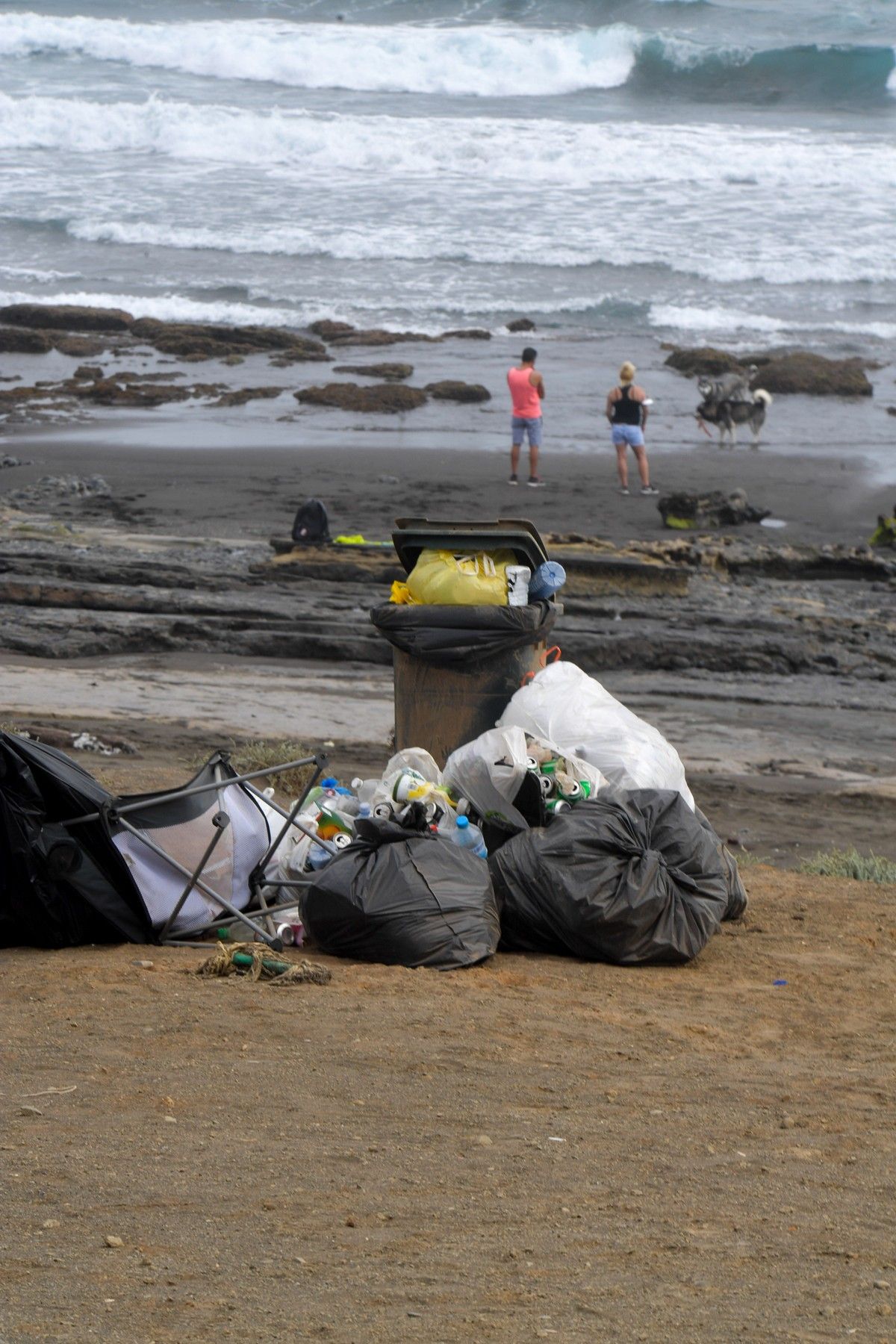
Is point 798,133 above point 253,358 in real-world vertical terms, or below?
above

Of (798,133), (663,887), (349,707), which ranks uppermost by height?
(798,133)

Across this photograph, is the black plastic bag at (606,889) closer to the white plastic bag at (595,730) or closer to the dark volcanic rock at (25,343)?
the white plastic bag at (595,730)

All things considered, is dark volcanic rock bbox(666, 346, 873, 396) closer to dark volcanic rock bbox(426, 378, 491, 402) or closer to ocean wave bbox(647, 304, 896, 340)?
ocean wave bbox(647, 304, 896, 340)

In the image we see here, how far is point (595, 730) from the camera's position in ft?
16.9

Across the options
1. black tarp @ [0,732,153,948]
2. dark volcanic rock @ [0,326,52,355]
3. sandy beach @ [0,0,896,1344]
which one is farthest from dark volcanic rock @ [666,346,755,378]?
black tarp @ [0,732,153,948]

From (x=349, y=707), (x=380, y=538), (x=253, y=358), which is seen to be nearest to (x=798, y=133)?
(x=253, y=358)

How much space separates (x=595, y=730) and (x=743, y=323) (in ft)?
73.0

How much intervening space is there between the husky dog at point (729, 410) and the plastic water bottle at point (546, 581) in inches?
475

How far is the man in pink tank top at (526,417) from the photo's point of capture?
583 inches

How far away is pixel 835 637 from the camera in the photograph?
9.73 metres

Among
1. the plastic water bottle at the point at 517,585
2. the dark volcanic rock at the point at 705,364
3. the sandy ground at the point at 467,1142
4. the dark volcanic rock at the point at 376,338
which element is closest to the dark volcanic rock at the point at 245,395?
the dark volcanic rock at the point at 376,338

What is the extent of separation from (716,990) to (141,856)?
1.79 m

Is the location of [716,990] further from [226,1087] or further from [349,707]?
[349,707]

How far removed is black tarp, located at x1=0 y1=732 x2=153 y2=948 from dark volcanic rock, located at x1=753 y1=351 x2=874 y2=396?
697 inches
